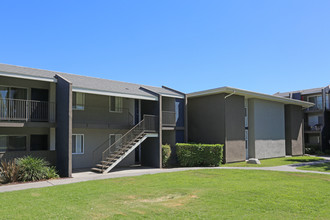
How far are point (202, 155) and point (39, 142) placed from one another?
34.6 ft

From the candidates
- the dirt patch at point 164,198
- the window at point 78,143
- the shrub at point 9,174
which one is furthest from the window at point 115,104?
the dirt patch at point 164,198

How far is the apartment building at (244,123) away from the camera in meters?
19.9

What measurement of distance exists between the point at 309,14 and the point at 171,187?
37.9 feet

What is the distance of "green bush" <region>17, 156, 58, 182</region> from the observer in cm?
1262

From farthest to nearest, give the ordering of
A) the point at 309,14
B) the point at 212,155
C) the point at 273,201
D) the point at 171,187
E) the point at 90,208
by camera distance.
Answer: the point at 212,155 < the point at 309,14 < the point at 171,187 < the point at 273,201 < the point at 90,208

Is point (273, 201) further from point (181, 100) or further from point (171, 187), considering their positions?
point (181, 100)

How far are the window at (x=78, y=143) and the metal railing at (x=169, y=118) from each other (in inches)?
228

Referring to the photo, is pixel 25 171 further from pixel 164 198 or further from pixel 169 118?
pixel 169 118

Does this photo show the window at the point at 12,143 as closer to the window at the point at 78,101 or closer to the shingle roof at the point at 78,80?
the window at the point at 78,101

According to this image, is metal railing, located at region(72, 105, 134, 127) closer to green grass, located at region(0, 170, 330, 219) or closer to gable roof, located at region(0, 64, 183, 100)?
gable roof, located at region(0, 64, 183, 100)

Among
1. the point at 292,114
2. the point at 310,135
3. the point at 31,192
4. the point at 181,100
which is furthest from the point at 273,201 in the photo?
the point at 310,135

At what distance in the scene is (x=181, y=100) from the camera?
2047cm

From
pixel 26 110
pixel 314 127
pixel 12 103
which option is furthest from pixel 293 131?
pixel 12 103

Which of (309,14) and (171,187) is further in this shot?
(309,14)
